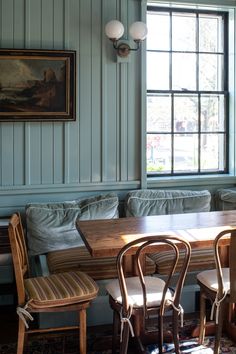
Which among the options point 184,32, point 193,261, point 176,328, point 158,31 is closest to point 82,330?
point 176,328

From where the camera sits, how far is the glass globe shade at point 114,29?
3.89m

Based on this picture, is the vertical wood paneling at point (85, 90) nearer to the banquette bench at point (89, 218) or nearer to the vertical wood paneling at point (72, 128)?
the vertical wood paneling at point (72, 128)

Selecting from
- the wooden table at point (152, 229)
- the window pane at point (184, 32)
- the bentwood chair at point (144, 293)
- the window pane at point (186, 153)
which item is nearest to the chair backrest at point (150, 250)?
the bentwood chair at point (144, 293)

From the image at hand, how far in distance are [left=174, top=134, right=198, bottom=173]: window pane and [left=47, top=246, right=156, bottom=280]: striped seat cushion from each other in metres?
1.36

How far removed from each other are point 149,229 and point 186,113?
1.85 m

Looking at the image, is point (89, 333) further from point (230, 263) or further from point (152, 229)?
point (230, 263)

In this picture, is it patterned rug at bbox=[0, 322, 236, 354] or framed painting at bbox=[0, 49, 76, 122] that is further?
framed painting at bbox=[0, 49, 76, 122]

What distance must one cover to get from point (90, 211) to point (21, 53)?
4.72 feet

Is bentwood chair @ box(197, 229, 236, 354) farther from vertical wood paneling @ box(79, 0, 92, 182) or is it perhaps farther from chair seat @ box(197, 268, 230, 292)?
vertical wood paneling @ box(79, 0, 92, 182)

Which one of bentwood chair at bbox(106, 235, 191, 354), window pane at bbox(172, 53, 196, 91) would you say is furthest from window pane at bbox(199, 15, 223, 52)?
bentwood chair at bbox(106, 235, 191, 354)

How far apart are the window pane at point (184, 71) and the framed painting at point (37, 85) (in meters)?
1.07

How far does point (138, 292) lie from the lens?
2.70m

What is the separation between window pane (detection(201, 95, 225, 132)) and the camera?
461 cm

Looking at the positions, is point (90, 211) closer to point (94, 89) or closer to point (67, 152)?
point (67, 152)
